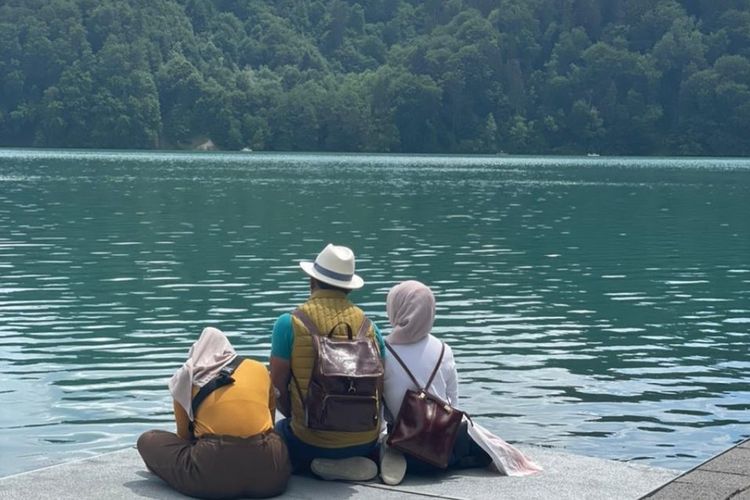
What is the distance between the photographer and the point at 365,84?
18888 cm

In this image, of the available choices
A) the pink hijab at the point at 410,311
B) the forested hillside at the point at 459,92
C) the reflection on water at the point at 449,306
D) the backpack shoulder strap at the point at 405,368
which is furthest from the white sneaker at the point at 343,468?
the forested hillside at the point at 459,92

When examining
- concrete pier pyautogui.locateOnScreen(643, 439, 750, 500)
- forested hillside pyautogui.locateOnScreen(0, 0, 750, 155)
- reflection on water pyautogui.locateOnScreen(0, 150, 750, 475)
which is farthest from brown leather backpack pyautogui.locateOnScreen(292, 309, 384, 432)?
forested hillside pyautogui.locateOnScreen(0, 0, 750, 155)

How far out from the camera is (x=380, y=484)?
27.6 feet

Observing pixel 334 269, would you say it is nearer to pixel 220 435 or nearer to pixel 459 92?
pixel 220 435

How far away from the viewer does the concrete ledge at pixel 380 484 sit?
8016 mm

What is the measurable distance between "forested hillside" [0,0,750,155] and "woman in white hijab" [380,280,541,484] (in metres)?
158

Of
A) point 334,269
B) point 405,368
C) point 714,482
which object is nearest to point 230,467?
point 334,269

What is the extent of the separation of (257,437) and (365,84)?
18233 centimetres

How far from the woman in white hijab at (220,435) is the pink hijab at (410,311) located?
958 millimetres

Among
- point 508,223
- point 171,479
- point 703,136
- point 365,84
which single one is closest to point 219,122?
point 365,84

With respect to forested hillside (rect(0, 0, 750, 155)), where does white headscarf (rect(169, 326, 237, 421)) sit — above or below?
above

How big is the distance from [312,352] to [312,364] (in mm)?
72

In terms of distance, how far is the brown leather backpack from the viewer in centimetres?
815

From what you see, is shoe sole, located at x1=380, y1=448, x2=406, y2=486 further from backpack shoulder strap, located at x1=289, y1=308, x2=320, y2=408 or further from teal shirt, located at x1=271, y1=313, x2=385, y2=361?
teal shirt, located at x1=271, y1=313, x2=385, y2=361
